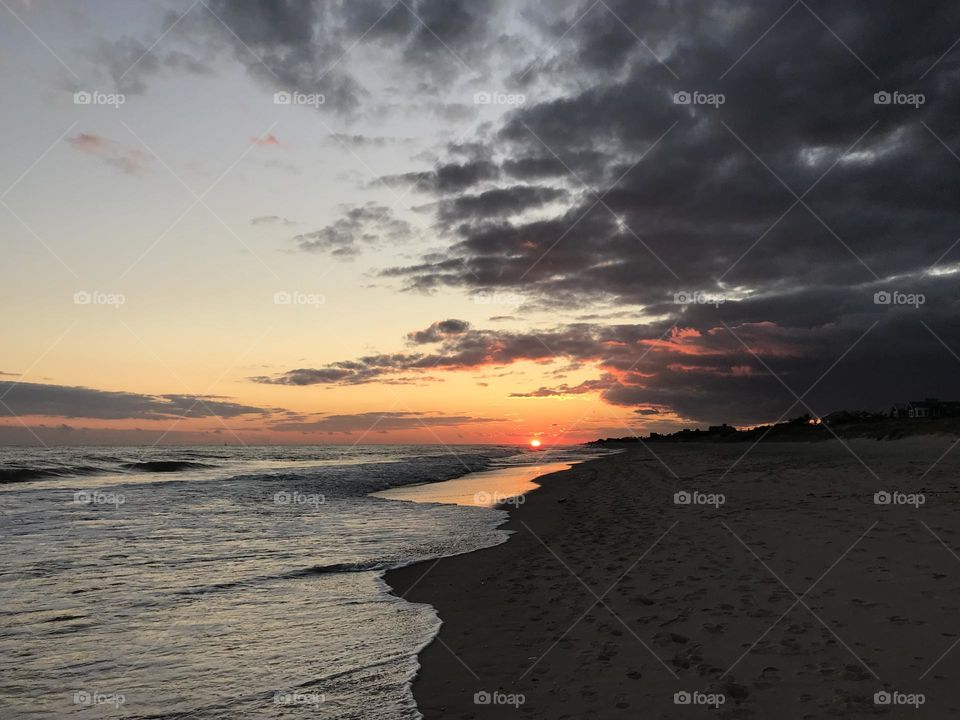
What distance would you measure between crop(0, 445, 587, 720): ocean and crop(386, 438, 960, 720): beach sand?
37.0 inches

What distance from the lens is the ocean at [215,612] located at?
6922 mm

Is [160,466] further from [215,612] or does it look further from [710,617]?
[710,617]

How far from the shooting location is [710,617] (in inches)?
322

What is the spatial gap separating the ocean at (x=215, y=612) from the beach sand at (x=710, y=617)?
3.08 feet

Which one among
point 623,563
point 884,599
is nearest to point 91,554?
point 623,563

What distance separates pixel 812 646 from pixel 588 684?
2689 millimetres

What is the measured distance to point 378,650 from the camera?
8336 mm

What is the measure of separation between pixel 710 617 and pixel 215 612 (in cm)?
808

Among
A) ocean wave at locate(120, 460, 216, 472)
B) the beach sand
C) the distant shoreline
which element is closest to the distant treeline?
→ the distant shoreline

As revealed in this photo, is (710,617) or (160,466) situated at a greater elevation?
(710,617)

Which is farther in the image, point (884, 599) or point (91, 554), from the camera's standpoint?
point (91, 554)

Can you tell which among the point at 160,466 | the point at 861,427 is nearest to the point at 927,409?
the point at 861,427

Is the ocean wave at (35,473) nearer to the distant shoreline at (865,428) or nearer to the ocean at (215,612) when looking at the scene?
the ocean at (215,612)

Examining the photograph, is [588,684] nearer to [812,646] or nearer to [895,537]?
[812,646]
